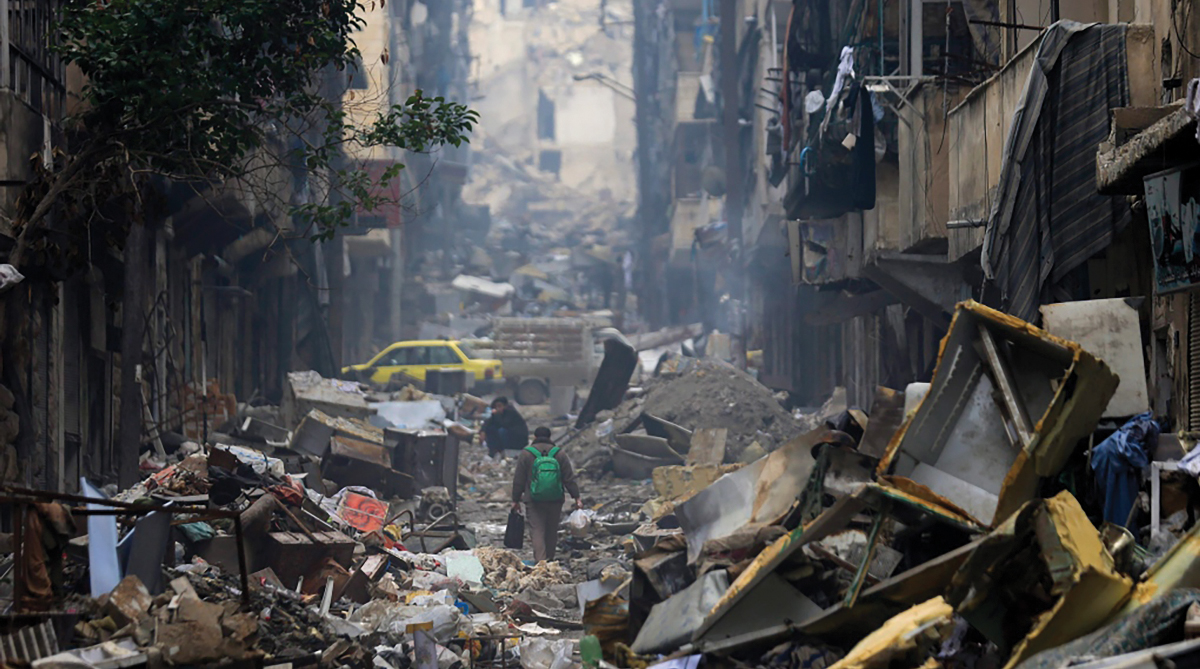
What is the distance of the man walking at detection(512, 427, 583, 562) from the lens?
13.0 m

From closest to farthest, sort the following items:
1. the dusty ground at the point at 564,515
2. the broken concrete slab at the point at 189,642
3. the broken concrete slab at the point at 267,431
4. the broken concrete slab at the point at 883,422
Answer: the broken concrete slab at the point at 189,642
the broken concrete slab at the point at 883,422
the dusty ground at the point at 564,515
the broken concrete slab at the point at 267,431

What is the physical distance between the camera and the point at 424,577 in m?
11.3

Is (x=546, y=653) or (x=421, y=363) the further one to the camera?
(x=421, y=363)

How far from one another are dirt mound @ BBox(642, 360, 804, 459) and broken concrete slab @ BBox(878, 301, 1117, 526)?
13.2 meters

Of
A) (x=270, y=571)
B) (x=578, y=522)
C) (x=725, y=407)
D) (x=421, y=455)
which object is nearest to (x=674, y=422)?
(x=725, y=407)

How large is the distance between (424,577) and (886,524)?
17.8 ft

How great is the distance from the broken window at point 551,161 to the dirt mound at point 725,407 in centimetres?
5168

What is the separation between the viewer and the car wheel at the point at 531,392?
102 feet

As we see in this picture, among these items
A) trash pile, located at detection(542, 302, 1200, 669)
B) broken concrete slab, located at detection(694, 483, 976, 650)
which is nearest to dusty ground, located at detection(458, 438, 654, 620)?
trash pile, located at detection(542, 302, 1200, 669)

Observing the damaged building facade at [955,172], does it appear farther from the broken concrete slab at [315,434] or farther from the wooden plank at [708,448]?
the broken concrete slab at [315,434]

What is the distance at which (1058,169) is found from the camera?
334 inches

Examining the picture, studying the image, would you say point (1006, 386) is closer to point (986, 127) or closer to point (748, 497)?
point (748, 497)

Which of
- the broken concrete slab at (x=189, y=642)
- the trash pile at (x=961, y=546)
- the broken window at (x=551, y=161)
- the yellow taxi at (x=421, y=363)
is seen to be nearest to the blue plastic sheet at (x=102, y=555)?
the broken concrete slab at (x=189, y=642)

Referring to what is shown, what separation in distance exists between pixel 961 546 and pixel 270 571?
18.0 ft
